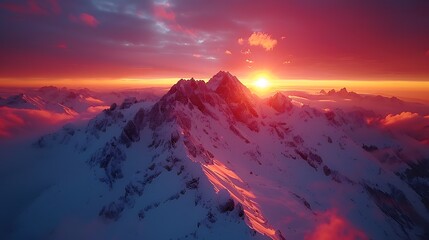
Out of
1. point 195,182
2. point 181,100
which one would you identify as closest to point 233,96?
point 181,100

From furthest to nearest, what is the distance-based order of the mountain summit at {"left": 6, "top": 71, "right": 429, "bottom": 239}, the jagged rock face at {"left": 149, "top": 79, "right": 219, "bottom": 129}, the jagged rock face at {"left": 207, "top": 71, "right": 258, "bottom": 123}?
the jagged rock face at {"left": 207, "top": 71, "right": 258, "bottom": 123}, the jagged rock face at {"left": 149, "top": 79, "right": 219, "bottom": 129}, the mountain summit at {"left": 6, "top": 71, "right": 429, "bottom": 239}

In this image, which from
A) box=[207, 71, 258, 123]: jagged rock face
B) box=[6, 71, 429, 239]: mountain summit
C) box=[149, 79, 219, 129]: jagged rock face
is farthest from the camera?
box=[207, 71, 258, 123]: jagged rock face

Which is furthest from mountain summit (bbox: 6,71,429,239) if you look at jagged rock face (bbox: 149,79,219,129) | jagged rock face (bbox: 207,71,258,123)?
jagged rock face (bbox: 207,71,258,123)

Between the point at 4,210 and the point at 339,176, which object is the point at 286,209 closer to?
the point at 339,176

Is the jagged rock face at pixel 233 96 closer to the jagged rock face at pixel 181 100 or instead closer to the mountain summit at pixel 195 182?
the mountain summit at pixel 195 182

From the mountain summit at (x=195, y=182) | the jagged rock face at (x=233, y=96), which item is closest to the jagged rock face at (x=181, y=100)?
→ the mountain summit at (x=195, y=182)

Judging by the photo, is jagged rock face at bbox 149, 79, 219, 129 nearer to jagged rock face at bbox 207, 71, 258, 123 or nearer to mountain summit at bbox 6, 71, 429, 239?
mountain summit at bbox 6, 71, 429, 239

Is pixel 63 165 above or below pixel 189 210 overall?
below

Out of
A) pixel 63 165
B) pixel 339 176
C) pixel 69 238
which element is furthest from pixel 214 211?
pixel 339 176
